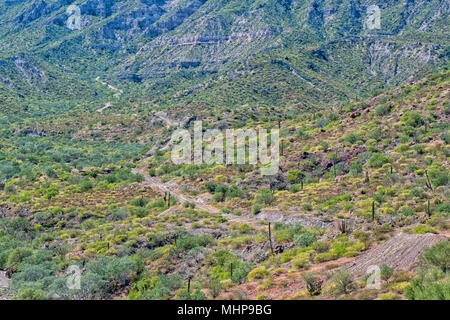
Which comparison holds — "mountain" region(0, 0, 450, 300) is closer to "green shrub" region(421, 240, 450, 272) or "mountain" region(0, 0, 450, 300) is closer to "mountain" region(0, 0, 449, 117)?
"green shrub" region(421, 240, 450, 272)

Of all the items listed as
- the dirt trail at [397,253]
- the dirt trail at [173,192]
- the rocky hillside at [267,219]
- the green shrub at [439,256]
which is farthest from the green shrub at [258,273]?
the dirt trail at [173,192]

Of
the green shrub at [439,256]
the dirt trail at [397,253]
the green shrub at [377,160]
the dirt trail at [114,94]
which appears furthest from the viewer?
the dirt trail at [114,94]

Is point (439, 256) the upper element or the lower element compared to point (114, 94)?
lower

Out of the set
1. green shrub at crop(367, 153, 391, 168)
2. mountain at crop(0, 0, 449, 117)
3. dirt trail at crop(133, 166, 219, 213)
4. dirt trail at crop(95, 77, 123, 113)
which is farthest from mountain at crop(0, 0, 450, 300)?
dirt trail at crop(95, 77, 123, 113)

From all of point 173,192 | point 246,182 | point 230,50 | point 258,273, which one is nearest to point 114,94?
point 230,50

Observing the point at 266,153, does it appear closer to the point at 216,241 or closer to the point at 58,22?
the point at 216,241

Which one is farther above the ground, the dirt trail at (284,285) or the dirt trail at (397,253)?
the dirt trail at (397,253)

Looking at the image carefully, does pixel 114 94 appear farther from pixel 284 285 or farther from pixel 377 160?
pixel 284 285

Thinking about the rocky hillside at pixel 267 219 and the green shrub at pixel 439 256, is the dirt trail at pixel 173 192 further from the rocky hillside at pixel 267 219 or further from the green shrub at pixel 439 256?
the green shrub at pixel 439 256

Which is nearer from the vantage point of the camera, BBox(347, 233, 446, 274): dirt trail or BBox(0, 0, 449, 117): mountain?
BBox(347, 233, 446, 274): dirt trail

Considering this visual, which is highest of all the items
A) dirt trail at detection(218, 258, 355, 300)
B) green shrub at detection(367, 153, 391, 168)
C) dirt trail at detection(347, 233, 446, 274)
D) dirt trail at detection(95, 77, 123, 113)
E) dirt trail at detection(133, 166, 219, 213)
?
dirt trail at detection(95, 77, 123, 113)

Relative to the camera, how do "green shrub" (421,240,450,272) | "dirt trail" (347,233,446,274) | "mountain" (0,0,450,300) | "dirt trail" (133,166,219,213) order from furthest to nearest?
1. "dirt trail" (133,166,219,213)
2. "mountain" (0,0,450,300)
3. "dirt trail" (347,233,446,274)
4. "green shrub" (421,240,450,272)

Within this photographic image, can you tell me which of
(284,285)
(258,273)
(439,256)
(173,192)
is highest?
(173,192)

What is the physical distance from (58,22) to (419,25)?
511ft
